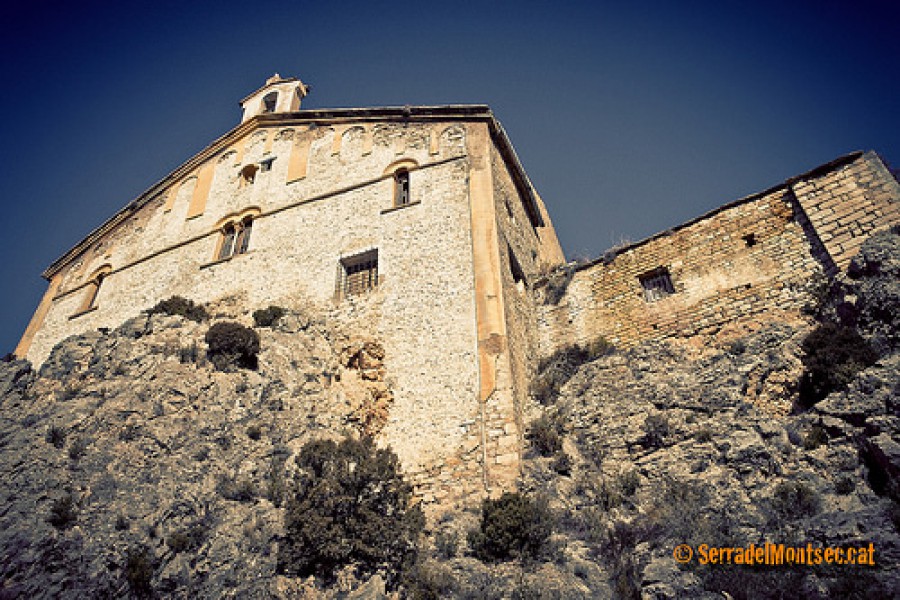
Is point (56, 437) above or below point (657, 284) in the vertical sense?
below

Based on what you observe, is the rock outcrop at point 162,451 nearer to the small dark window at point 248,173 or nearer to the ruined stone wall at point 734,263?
the ruined stone wall at point 734,263

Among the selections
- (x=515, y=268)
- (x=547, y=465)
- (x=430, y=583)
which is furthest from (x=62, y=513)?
(x=515, y=268)

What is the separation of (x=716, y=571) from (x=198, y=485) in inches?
327

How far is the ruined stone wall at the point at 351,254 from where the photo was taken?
485 inches

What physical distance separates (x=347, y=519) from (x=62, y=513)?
4218mm

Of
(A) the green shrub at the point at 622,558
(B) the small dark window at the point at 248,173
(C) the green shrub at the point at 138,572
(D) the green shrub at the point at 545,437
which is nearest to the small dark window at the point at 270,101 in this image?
(B) the small dark window at the point at 248,173

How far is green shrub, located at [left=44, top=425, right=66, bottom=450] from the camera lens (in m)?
10.1

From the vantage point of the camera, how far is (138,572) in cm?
822

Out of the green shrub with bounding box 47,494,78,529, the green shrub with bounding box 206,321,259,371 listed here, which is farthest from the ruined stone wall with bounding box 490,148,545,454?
the green shrub with bounding box 47,494,78,529

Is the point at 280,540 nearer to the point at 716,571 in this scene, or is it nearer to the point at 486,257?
the point at 716,571

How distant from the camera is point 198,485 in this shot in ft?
32.7

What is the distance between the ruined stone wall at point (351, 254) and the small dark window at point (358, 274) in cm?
21

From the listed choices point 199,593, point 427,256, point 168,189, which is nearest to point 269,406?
point 199,593

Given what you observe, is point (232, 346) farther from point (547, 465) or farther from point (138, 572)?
point (547, 465)
